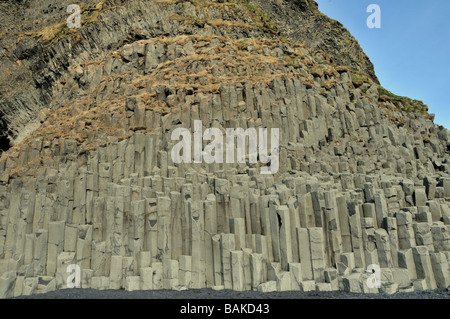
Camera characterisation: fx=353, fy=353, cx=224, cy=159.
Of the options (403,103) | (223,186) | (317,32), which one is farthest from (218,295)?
(317,32)

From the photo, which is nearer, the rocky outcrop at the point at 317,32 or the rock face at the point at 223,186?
the rock face at the point at 223,186

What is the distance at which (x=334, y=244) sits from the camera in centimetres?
1145

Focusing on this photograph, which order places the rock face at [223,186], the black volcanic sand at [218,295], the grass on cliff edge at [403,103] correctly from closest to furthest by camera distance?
the black volcanic sand at [218,295], the rock face at [223,186], the grass on cliff edge at [403,103]

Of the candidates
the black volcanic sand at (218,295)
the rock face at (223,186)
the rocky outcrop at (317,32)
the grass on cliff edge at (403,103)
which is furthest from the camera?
the rocky outcrop at (317,32)

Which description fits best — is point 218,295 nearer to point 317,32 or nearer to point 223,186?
point 223,186

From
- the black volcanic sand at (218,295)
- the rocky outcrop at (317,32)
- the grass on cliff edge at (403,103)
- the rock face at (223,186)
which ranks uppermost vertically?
the rocky outcrop at (317,32)

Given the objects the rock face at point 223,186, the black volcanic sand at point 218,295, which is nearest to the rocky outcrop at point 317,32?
the rock face at point 223,186

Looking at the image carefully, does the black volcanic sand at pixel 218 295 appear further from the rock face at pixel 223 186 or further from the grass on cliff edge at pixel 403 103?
the grass on cliff edge at pixel 403 103

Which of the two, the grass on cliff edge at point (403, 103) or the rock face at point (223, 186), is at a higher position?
the grass on cliff edge at point (403, 103)

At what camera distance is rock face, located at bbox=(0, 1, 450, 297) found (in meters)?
11.2

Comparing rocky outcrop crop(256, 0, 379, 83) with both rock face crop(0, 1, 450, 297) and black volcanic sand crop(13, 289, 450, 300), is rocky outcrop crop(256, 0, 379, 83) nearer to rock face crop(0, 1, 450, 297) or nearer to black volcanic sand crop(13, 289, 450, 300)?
rock face crop(0, 1, 450, 297)

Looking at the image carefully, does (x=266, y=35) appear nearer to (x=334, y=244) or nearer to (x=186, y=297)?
(x=334, y=244)

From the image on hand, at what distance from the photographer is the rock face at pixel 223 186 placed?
36.6 ft
